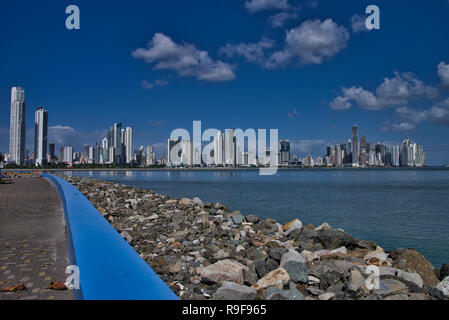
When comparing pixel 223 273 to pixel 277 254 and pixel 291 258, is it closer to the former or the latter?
pixel 291 258

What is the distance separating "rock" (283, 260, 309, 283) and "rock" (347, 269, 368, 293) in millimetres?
654

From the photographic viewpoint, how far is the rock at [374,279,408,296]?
4.68 m

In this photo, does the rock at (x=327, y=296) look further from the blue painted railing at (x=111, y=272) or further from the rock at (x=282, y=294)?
the blue painted railing at (x=111, y=272)

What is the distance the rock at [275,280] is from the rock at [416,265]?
9.62ft

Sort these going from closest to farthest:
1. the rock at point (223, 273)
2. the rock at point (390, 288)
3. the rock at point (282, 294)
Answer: the rock at point (282, 294) < the rock at point (390, 288) < the rock at point (223, 273)

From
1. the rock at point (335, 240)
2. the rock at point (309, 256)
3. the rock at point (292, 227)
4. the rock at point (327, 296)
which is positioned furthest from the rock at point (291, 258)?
the rock at point (292, 227)

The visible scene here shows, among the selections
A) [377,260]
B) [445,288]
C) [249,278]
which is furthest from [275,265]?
[445,288]

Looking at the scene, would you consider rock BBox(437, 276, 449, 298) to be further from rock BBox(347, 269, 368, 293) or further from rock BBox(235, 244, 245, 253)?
rock BBox(235, 244, 245, 253)

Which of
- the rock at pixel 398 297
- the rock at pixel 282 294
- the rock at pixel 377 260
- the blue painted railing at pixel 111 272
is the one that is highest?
the blue painted railing at pixel 111 272

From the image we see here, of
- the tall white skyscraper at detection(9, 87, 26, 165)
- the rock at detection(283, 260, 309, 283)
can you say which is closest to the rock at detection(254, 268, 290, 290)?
the rock at detection(283, 260, 309, 283)

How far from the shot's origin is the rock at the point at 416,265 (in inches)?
247
